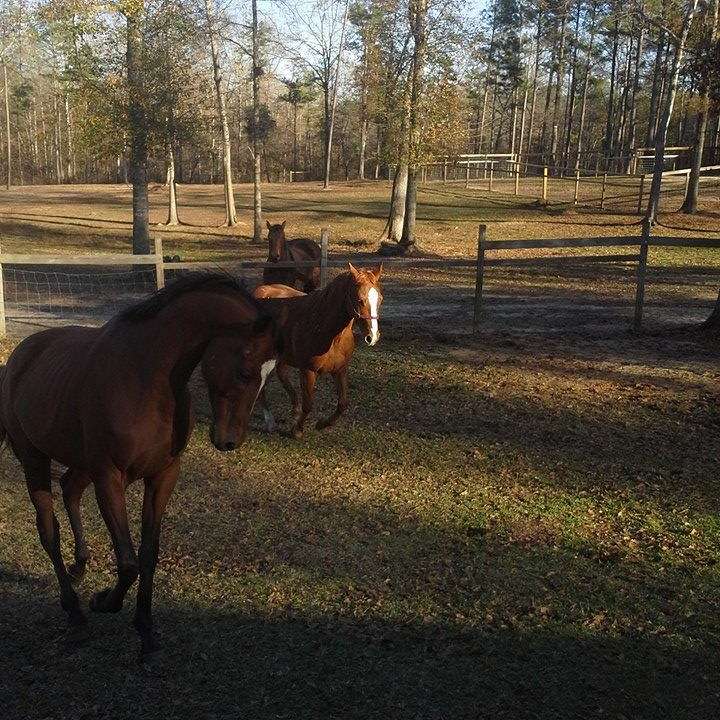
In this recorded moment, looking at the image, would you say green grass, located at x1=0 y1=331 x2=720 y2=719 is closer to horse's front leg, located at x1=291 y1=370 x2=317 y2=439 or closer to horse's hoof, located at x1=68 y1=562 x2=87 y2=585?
horse's hoof, located at x1=68 y1=562 x2=87 y2=585

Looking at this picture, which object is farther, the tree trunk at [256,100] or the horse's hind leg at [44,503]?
the tree trunk at [256,100]

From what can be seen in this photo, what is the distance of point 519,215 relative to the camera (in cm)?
2847

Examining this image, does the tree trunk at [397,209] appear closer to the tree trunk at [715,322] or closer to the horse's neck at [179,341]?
the tree trunk at [715,322]

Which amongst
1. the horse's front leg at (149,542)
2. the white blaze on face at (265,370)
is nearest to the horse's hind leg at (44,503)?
the horse's front leg at (149,542)

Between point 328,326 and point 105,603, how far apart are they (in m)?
3.78

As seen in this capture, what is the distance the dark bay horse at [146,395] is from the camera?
10.1 ft

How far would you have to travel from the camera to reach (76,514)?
13.9 feet

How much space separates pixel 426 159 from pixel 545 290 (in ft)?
21.4

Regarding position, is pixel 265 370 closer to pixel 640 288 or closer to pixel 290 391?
pixel 290 391

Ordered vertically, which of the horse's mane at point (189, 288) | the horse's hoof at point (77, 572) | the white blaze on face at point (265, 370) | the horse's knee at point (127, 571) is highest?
the horse's mane at point (189, 288)

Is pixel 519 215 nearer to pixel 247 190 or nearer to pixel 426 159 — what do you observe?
pixel 426 159

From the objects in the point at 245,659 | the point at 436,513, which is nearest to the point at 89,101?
the point at 436,513

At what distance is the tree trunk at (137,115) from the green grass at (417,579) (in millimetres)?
11819

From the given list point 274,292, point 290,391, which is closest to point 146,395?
point 290,391
